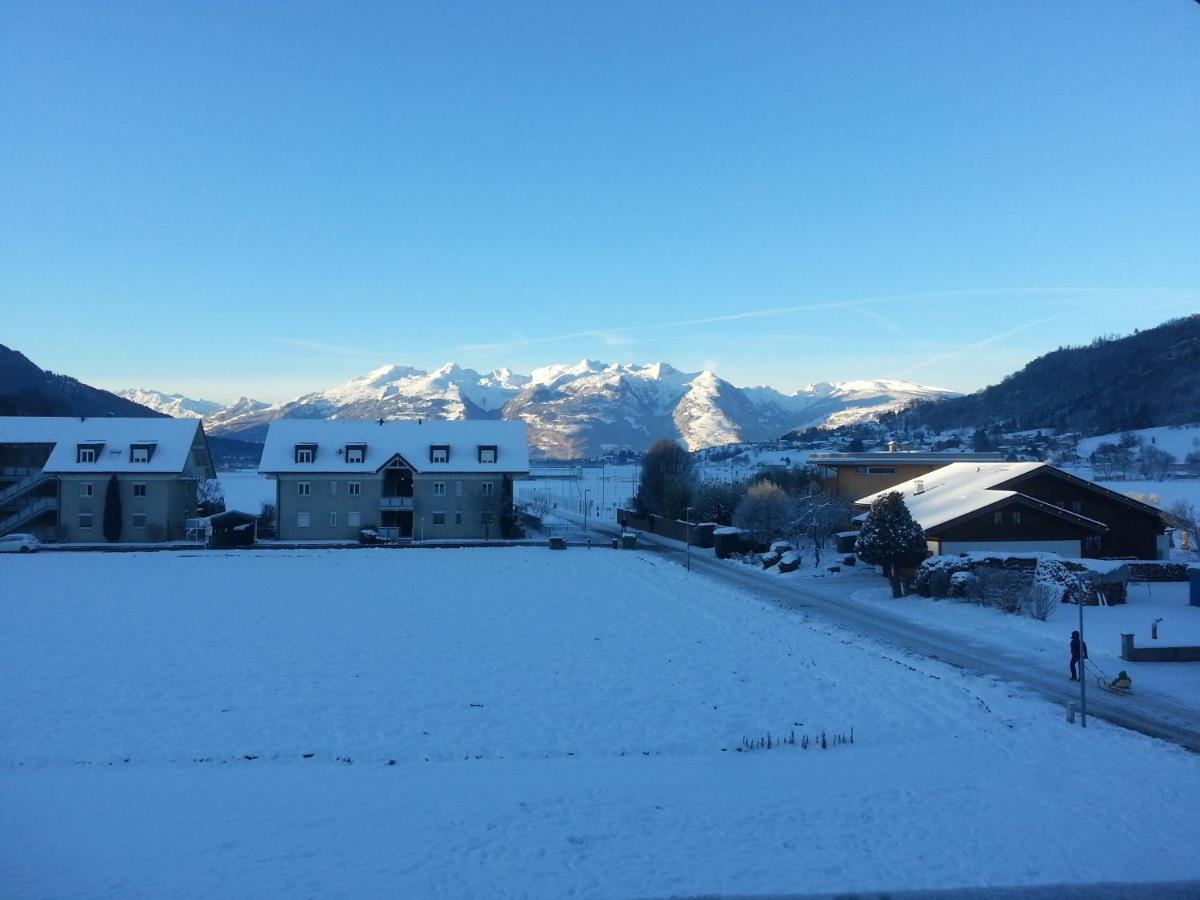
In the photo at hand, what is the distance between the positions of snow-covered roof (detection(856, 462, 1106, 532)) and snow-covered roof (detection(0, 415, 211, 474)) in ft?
150

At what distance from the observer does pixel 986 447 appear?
121 metres

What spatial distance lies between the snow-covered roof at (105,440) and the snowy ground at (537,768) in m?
32.2

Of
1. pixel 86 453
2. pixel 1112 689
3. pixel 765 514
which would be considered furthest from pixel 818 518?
pixel 86 453

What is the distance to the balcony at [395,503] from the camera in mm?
54250

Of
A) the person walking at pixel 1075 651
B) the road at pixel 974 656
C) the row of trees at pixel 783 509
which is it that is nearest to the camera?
the road at pixel 974 656

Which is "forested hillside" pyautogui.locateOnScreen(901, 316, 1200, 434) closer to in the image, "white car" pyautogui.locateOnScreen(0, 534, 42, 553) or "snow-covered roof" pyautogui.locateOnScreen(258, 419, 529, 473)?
"snow-covered roof" pyautogui.locateOnScreen(258, 419, 529, 473)

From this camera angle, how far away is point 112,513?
52062mm

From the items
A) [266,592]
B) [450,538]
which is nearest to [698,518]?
[450,538]

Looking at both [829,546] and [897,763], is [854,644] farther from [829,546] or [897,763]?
[829,546]

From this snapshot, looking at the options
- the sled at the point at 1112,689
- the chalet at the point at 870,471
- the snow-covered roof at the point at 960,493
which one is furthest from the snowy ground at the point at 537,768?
the chalet at the point at 870,471

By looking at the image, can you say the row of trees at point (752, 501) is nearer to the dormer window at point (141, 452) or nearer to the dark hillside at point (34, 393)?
the dormer window at point (141, 452)

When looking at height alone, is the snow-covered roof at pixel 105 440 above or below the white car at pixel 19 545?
above

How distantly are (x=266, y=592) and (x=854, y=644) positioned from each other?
2259cm

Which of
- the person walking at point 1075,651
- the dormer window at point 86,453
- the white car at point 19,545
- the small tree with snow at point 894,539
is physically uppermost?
the dormer window at point 86,453
